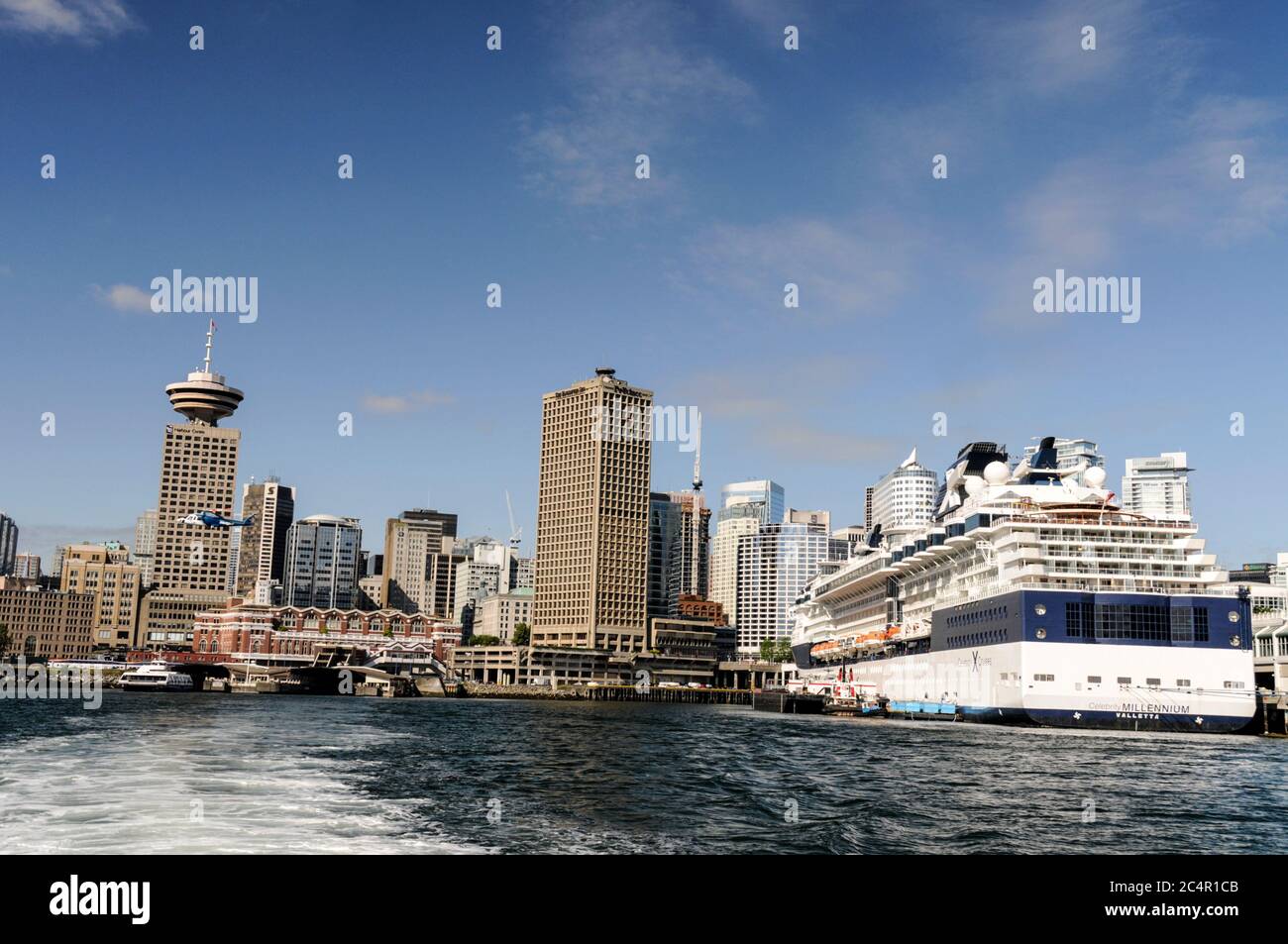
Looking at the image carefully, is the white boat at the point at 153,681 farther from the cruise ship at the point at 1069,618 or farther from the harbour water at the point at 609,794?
the cruise ship at the point at 1069,618

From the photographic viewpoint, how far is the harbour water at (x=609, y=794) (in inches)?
1093

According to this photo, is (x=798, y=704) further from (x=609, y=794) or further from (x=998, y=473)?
(x=609, y=794)

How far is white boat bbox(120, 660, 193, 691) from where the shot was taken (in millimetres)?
187250

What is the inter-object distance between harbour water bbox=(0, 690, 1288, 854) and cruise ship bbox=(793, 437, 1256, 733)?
64.3 feet

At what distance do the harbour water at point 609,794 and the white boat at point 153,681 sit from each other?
12540 centimetres

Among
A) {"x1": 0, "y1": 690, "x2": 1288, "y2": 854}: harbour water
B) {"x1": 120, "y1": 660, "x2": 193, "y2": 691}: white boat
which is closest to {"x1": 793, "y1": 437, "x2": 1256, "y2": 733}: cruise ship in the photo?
{"x1": 0, "y1": 690, "x2": 1288, "y2": 854}: harbour water

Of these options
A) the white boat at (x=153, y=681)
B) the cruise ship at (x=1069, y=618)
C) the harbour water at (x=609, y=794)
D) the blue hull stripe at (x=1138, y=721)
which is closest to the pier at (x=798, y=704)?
the cruise ship at (x=1069, y=618)
